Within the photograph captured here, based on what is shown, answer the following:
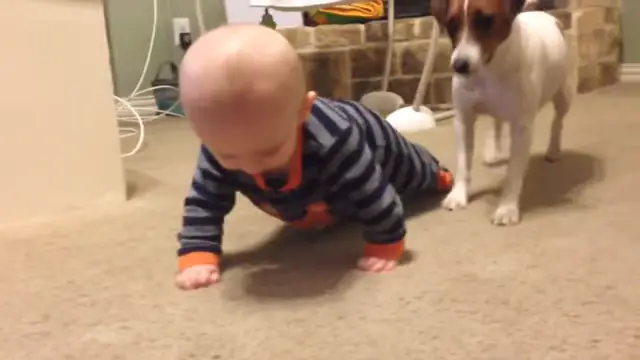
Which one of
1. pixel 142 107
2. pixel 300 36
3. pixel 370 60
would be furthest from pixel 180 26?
pixel 370 60

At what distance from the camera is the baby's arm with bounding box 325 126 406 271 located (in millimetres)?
923

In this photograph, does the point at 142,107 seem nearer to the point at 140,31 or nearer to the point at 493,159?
the point at 140,31

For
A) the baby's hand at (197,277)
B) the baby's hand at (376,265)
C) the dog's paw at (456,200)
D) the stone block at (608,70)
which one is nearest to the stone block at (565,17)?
the stone block at (608,70)

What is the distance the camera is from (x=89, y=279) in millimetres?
968

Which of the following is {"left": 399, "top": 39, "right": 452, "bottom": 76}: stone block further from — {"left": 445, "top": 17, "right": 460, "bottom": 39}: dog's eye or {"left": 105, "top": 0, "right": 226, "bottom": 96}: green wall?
{"left": 445, "top": 17, "right": 460, "bottom": 39}: dog's eye

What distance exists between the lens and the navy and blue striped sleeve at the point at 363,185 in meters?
0.92

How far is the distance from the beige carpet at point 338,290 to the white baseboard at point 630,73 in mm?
1510

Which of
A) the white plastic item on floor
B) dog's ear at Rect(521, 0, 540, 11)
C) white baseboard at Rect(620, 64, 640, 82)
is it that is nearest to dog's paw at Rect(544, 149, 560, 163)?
dog's ear at Rect(521, 0, 540, 11)

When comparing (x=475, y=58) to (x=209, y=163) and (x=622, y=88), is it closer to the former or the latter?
(x=209, y=163)

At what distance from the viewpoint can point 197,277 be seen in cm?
92

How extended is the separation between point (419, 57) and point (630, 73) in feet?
2.79

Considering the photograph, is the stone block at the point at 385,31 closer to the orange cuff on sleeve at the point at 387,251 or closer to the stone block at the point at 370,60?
the stone block at the point at 370,60

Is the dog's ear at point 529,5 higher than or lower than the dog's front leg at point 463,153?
higher

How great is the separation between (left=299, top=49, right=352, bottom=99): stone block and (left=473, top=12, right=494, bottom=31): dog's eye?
4.52 ft
